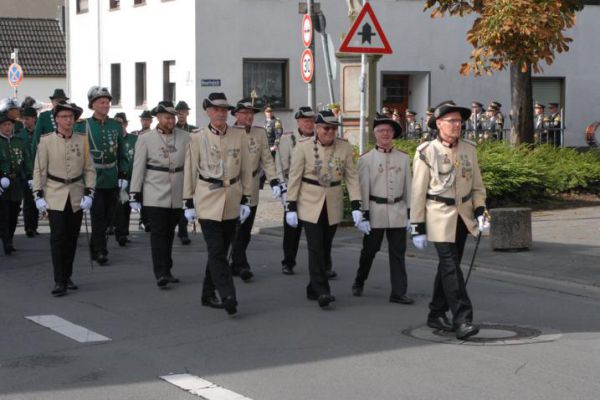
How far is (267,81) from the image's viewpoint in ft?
112

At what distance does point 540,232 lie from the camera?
53.8 feet

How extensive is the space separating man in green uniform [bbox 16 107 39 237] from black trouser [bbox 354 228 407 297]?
22.0 feet

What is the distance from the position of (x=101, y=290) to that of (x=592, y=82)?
28.9 m

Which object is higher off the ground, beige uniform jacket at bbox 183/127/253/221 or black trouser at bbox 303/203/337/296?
beige uniform jacket at bbox 183/127/253/221

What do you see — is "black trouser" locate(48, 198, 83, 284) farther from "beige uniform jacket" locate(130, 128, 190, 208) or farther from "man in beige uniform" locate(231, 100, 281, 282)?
"man in beige uniform" locate(231, 100, 281, 282)

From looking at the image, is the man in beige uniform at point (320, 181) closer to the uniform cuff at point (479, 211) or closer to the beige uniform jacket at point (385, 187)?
the beige uniform jacket at point (385, 187)

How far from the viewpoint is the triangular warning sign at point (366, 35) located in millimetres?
14828

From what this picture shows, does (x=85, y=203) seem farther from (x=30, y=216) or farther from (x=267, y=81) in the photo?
(x=267, y=81)

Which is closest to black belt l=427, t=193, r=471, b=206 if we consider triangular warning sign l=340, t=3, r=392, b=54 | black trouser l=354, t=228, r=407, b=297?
black trouser l=354, t=228, r=407, b=297

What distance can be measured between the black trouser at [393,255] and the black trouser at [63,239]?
2815mm

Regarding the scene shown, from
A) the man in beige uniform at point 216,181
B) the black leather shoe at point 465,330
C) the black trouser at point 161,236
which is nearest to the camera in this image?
the black leather shoe at point 465,330

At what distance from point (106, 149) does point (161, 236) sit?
255cm

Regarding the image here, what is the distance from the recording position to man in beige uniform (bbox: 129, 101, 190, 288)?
39.1 ft

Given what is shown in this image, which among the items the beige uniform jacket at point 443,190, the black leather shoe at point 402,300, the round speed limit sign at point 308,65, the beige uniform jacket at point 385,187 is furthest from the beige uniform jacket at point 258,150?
the round speed limit sign at point 308,65
